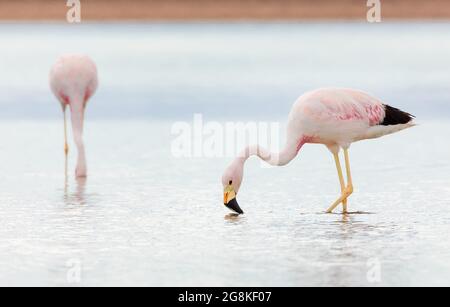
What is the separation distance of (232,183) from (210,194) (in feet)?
4.17

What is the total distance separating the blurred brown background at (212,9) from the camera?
3442 centimetres

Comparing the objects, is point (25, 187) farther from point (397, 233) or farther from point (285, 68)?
point (285, 68)

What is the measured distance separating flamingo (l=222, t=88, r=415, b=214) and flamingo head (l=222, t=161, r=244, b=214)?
19 mm

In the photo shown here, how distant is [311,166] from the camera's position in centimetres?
1280

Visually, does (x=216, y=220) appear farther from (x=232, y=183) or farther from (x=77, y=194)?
(x=77, y=194)

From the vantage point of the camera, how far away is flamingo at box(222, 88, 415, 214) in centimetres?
1016

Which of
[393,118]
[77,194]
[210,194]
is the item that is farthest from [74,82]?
[393,118]

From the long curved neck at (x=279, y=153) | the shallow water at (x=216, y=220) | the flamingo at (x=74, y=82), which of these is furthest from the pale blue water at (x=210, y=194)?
the flamingo at (x=74, y=82)

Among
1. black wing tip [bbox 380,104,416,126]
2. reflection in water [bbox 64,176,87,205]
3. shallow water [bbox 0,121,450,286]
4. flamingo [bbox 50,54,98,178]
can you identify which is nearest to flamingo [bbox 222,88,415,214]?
black wing tip [bbox 380,104,416,126]

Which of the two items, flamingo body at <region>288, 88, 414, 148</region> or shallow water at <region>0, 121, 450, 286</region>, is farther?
flamingo body at <region>288, 88, 414, 148</region>

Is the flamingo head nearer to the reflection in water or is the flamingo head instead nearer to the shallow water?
the shallow water
